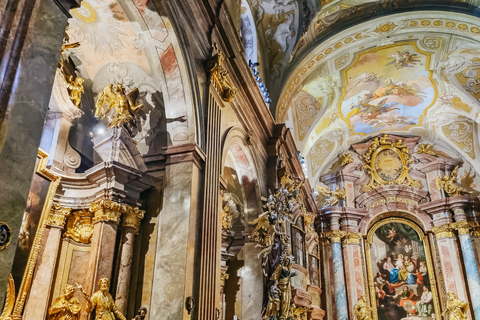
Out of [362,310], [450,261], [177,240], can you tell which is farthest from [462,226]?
[177,240]

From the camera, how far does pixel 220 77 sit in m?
7.11

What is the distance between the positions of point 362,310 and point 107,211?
9683 mm

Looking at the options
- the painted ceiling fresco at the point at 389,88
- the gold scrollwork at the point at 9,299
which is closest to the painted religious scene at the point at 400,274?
the painted ceiling fresco at the point at 389,88

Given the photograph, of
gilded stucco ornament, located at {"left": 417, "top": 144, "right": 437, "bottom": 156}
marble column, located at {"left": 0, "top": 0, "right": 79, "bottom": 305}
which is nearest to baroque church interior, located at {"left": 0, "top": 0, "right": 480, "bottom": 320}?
marble column, located at {"left": 0, "top": 0, "right": 79, "bottom": 305}

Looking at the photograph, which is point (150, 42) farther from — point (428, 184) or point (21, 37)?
point (428, 184)

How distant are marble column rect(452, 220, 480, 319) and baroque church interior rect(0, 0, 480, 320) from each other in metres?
0.06

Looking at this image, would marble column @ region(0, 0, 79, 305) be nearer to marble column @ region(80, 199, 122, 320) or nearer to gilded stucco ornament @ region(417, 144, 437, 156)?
marble column @ region(80, 199, 122, 320)

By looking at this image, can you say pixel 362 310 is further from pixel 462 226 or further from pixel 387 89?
pixel 387 89

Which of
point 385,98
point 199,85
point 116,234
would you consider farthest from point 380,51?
point 116,234

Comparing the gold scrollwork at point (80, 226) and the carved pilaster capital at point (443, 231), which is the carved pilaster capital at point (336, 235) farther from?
the gold scrollwork at point (80, 226)

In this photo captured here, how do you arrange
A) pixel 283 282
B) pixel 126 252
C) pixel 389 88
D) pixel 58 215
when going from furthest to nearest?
pixel 389 88
pixel 283 282
pixel 58 215
pixel 126 252

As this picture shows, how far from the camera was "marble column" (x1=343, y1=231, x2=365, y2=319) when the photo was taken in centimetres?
1390

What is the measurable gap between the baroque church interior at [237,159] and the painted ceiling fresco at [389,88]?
6 cm

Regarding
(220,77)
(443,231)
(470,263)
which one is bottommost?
(470,263)
